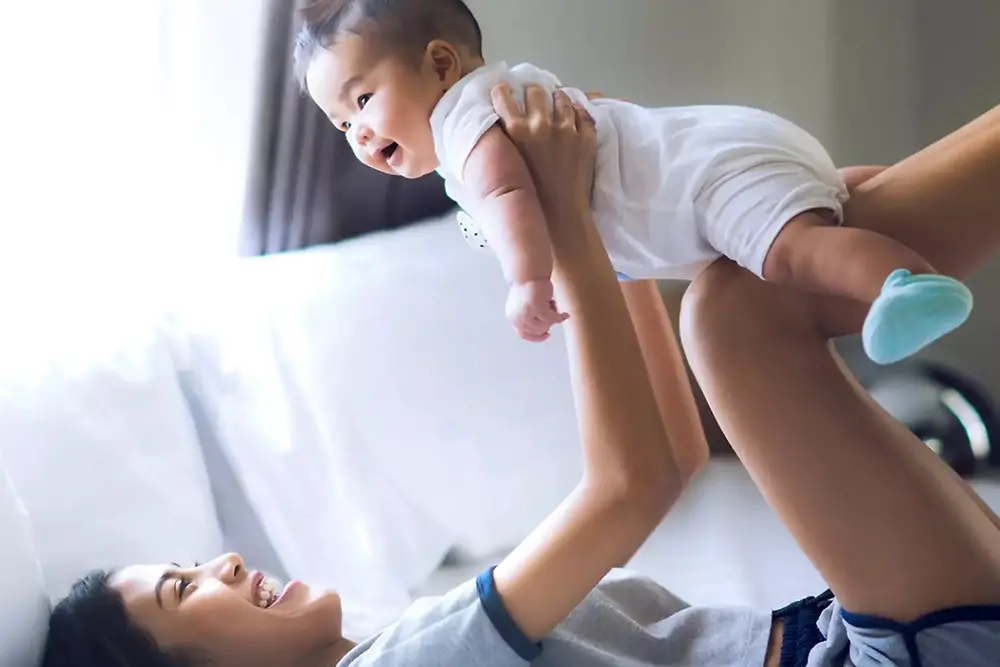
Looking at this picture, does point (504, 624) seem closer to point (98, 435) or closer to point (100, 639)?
point (100, 639)

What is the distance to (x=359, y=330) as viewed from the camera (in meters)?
1.02

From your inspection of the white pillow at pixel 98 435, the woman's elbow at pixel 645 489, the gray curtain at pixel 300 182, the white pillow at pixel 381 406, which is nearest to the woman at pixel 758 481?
the woman's elbow at pixel 645 489

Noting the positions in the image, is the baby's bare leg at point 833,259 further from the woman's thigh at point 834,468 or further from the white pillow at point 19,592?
the white pillow at point 19,592

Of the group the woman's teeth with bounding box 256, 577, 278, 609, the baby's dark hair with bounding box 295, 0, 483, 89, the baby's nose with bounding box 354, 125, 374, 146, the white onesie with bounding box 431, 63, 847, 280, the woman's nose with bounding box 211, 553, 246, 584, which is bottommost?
the woman's teeth with bounding box 256, 577, 278, 609

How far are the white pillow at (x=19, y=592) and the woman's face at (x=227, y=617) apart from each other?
0.19ft

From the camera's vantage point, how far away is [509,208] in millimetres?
571

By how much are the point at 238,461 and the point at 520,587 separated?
45cm

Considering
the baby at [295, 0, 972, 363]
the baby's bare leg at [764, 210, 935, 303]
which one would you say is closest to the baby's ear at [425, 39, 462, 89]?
the baby at [295, 0, 972, 363]

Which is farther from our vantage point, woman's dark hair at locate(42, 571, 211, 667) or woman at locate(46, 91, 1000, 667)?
woman's dark hair at locate(42, 571, 211, 667)

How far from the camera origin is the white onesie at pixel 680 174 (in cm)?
57

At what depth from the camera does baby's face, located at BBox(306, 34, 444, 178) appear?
24.8 inches

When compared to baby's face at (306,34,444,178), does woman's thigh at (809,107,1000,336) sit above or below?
below

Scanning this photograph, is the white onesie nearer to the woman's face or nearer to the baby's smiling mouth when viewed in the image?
the baby's smiling mouth

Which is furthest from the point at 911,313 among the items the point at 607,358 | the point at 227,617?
the point at 227,617
